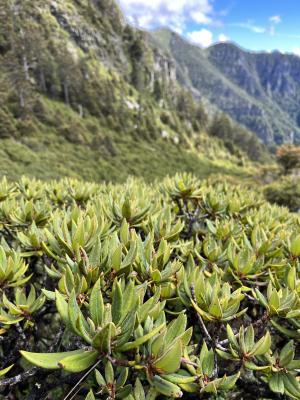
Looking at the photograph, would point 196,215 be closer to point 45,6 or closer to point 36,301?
point 36,301

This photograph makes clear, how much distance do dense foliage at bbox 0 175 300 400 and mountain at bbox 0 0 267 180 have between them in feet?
65.2

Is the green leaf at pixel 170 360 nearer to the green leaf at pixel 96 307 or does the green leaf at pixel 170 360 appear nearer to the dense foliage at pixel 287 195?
the green leaf at pixel 96 307

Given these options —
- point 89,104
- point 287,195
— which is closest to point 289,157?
point 287,195

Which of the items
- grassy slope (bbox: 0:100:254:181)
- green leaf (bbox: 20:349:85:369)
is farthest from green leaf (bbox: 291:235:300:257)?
grassy slope (bbox: 0:100:254:181)

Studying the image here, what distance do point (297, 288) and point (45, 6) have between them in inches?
3127

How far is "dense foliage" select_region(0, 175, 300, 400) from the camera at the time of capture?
58.4 inches

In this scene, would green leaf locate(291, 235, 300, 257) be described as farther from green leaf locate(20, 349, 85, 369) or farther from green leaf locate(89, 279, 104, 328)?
green leaf locate(20, 349, 85, 369)

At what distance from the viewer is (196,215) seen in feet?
14.1

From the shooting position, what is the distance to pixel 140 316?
64.8 inches

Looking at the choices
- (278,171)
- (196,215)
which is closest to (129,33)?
(278,171)

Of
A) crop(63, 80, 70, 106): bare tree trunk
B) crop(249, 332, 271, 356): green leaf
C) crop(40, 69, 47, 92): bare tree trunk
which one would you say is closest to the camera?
crop(249, 332, 271, 356): green leaf

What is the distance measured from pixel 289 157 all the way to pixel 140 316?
48711 millimetres

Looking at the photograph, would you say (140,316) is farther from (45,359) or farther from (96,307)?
(45,359)

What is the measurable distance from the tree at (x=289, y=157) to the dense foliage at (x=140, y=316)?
4630cm
